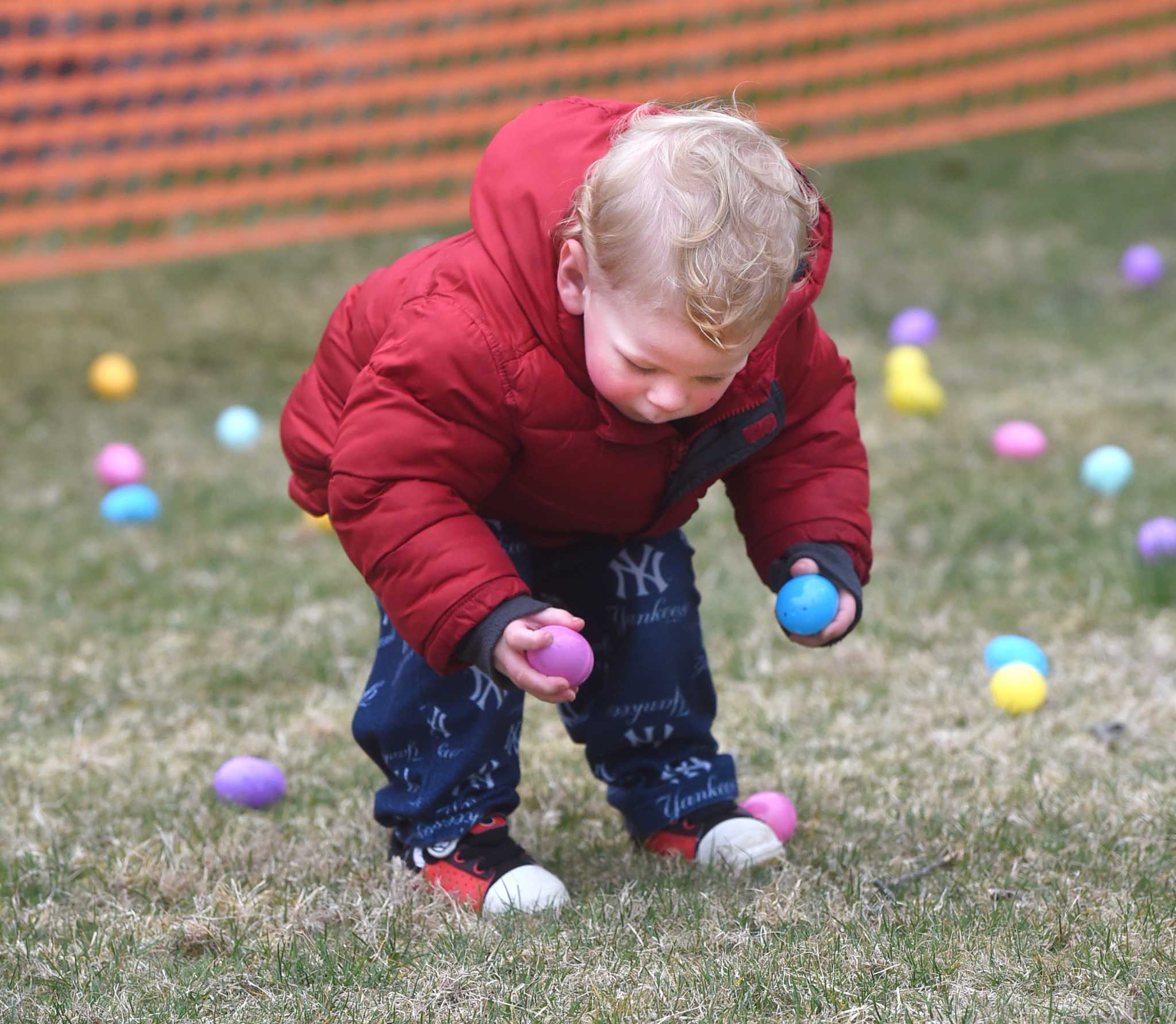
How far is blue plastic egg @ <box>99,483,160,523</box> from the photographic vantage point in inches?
201

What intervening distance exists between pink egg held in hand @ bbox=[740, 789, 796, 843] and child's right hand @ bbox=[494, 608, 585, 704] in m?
0.76

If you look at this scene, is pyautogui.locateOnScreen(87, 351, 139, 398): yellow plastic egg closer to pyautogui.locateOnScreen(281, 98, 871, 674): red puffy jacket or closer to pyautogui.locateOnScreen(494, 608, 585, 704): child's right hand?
pyautogui.locateOnScreen(281, 98, 871, 674): red puffy jacket

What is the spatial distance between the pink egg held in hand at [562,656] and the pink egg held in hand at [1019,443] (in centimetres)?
340

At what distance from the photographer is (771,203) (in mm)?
2152

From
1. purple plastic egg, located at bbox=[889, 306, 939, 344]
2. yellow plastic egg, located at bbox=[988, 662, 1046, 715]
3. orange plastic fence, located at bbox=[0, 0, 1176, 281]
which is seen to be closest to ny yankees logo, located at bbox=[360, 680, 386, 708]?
yellow plastic egg, located at bbox=[988, 662, 1046, 715]

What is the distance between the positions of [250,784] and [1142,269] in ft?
19.1

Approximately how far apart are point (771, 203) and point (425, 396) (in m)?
0.55

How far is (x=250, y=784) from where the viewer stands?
3.10m

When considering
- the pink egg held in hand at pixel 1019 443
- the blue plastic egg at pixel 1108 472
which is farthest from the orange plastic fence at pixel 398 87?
the blue plastic egg at pixel 1108 472

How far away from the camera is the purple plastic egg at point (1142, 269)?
7.57m

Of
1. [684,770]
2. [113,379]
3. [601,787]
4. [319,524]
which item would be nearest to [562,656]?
[684,770]

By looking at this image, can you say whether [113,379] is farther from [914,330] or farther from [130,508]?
[914,330]

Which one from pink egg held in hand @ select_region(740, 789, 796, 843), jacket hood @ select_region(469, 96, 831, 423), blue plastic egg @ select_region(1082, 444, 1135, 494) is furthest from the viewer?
blue plastic egg @ select_region(1082, 444, 1135, 494)

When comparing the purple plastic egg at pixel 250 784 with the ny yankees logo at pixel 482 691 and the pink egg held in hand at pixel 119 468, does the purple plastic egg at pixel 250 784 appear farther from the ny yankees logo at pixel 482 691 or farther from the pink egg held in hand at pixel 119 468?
the pink egg held in hand at pixel 119 468
